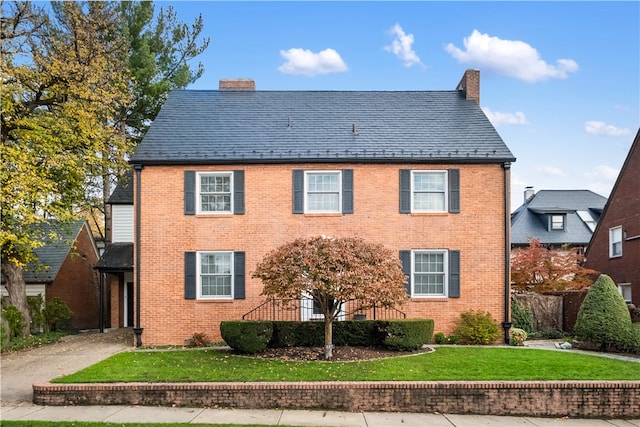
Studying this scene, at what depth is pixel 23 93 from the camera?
1641cm

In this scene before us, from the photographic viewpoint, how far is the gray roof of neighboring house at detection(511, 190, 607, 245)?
32.0m

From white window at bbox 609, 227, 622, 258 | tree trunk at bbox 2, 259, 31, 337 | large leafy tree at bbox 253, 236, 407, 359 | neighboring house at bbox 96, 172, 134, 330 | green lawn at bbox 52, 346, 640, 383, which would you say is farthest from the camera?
white window at bbox 609, 227, 622, 258

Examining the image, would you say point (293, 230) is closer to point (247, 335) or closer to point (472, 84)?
point (247, 335)

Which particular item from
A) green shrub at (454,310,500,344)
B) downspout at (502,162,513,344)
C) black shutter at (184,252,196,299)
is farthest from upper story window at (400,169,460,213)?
black shutter at (184,252,196,299)

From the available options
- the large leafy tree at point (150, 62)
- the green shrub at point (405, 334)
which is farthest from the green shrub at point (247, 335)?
the large leafy tree at point (150, 62)

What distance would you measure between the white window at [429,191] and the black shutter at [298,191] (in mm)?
3330

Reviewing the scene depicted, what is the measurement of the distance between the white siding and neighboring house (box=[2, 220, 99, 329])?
154 centimetres

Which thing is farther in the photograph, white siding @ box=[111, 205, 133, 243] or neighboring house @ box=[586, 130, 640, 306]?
neighboring house @ box=[586, 130, 640, 306]

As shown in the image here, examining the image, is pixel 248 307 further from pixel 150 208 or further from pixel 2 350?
pixel 2 350

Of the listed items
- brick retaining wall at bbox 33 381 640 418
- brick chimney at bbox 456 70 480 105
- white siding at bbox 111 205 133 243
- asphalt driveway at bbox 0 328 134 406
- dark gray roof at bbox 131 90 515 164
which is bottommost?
asphalt driveway at bbox 0 328 134 406

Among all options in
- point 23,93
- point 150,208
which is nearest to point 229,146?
point 150,208

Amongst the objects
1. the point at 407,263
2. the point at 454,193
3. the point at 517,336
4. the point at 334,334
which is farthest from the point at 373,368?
the point at 454,193

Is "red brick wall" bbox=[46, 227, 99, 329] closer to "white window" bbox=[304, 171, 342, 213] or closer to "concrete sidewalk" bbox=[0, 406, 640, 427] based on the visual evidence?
"white window" bbox=[304, 171, 342, 213]

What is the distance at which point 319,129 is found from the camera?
16938mm
